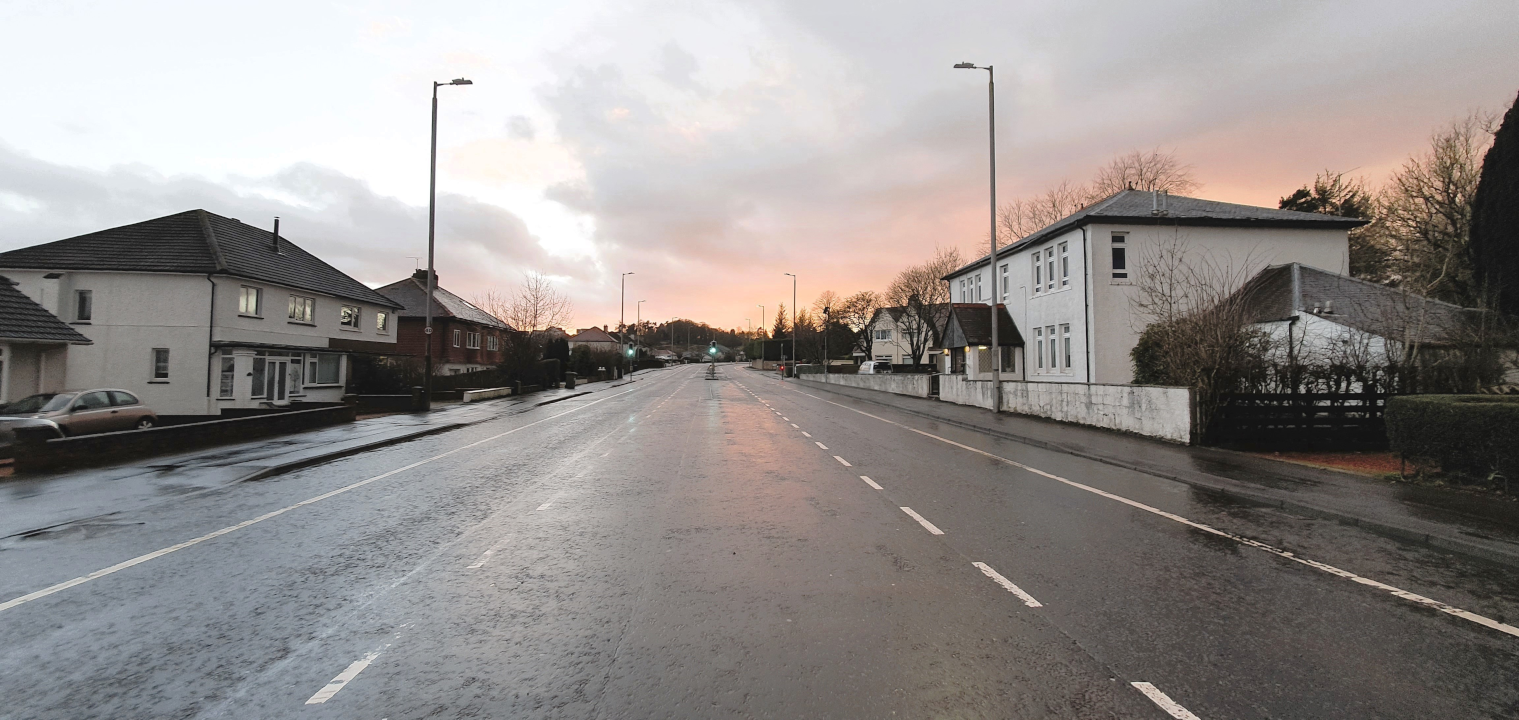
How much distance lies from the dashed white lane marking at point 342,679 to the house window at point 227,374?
2836 cm

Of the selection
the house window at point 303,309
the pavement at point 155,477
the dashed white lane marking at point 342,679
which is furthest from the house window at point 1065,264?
the house window at point 303,309

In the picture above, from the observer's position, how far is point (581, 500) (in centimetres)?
906

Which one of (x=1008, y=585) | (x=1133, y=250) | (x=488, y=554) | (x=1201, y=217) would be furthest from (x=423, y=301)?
(x=1008, y=585)

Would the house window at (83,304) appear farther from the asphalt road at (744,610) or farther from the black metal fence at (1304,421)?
the black metal fence at (1304,421)

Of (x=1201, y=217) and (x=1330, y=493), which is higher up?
(x=1201, y=217)

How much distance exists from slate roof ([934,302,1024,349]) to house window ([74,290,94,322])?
1424 inches

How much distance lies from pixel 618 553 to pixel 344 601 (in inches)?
87.6

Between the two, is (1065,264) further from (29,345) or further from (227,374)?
(29,345)

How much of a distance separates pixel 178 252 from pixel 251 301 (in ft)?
9.59

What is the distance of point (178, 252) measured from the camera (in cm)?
2652

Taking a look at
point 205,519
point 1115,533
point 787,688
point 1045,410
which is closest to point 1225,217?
point 1045,410

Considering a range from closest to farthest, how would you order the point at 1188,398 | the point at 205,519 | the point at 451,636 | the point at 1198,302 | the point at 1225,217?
1. the point at 451,636
2. the point at 205,519
3. the point at 1188,398
4. the point at 1198,302
5. the point at 1225,217

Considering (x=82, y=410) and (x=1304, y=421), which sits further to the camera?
(x=82, y=410)

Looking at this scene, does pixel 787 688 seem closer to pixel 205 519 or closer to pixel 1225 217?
pixel 205 519
